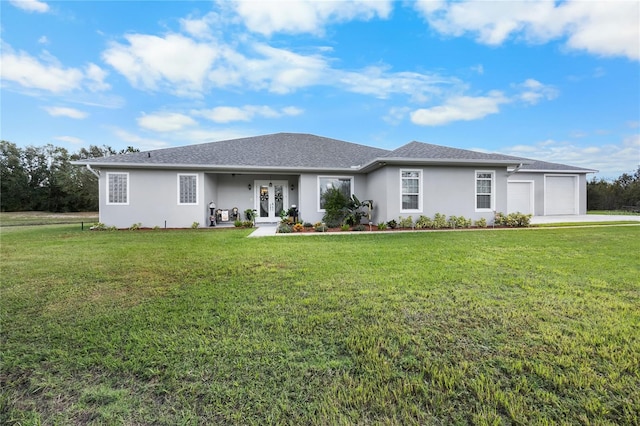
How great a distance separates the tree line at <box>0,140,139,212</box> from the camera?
32.5 meters

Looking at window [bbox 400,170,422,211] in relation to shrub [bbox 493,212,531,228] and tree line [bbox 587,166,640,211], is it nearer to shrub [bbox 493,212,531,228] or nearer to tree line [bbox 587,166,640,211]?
shrub [bbox 493,212,531,228]

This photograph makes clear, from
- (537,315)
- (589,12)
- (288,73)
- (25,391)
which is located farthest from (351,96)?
(25,391)

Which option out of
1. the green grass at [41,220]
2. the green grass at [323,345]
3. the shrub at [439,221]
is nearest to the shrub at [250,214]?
the green grass at [41,220]

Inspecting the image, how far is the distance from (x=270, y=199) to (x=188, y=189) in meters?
4.14

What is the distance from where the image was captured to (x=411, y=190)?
1244 cm

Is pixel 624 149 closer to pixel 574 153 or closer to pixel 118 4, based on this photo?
pixel 574 153

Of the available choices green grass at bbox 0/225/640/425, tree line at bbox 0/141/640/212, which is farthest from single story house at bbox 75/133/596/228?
tree line at bbox 0/141/640/212

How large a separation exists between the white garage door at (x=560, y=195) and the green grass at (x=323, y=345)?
55.3 ft

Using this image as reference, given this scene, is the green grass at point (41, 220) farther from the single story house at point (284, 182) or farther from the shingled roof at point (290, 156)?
the shingled roof at point (290, 156)

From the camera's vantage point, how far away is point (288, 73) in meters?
15.9

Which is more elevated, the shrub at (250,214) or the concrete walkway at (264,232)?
the shrub at (250,214)

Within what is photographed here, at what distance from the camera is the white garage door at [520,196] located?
19.0 metres

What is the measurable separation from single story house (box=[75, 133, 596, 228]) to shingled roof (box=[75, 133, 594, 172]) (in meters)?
0.05

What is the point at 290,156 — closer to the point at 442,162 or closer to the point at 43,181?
the point at 442,162
